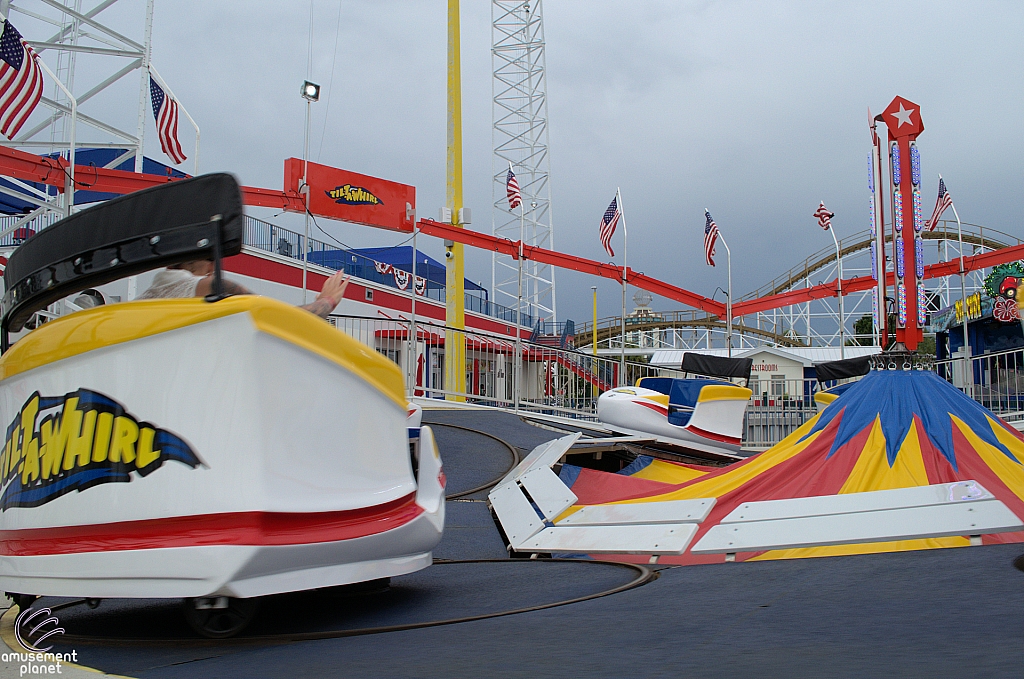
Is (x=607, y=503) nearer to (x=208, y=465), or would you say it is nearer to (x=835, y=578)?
(x=835, y=578)

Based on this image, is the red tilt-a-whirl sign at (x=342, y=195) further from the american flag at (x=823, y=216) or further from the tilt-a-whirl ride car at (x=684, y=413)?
the american flag at (x=823, y=216)

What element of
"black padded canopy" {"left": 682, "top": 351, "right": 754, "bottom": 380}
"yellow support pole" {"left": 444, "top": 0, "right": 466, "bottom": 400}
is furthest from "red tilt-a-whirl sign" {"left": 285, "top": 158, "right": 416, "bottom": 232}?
"black padded canopy" {"left": 682, "top": 351, "right": 754, "bottom": 380}

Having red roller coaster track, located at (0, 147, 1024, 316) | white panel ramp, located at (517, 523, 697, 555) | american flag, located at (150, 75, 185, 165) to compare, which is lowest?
white panel ramp, located at (517, 523, 697, 555)

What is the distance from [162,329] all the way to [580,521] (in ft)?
12.9

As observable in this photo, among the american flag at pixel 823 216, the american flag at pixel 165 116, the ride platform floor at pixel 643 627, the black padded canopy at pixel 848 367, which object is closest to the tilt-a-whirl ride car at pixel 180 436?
the ride platform floor at pixel 643 627

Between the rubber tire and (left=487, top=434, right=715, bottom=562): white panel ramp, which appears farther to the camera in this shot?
(left=487, top=434, right=715, bottom=562): white panel ramp

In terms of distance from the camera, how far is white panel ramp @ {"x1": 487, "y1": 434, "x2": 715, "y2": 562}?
212 inches

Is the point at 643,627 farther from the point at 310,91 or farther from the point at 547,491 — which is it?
the point at 310,91

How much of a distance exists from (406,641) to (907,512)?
10.1 ft

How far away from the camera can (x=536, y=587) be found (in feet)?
13.7

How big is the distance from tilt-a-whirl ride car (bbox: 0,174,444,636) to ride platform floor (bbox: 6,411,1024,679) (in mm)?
285

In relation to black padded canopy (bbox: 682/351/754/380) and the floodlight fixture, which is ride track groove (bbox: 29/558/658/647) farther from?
the floodlight fixture

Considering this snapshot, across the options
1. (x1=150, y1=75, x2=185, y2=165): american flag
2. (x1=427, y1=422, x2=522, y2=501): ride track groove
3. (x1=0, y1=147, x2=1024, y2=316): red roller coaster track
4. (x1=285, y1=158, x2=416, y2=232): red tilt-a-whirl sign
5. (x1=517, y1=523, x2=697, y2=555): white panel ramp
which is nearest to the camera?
(x1=517, y1=523, x2=697, y2=555): white panel ramp

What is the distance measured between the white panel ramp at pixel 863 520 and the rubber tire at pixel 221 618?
2.85 meters
